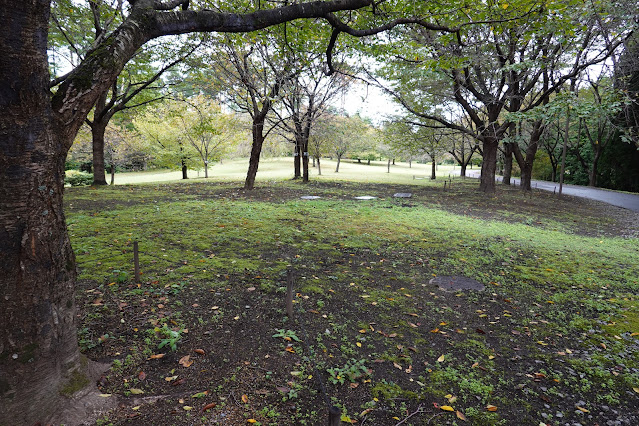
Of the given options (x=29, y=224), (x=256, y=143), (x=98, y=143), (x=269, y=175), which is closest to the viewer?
(x=29, y=224)

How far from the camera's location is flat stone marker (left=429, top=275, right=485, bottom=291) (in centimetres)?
524

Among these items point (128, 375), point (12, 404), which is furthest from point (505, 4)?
point (12, 404)

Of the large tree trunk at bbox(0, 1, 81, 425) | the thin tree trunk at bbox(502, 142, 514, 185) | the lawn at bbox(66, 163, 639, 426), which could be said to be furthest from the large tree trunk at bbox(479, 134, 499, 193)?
the large tree trunk at bbox(0, 1, 81, 425)

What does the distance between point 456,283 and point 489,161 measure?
13606mm

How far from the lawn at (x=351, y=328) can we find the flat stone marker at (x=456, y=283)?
149 mm

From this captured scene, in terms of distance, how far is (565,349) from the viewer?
12.2ft

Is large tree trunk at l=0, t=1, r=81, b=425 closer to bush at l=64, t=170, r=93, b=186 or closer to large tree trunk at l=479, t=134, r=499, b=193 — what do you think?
large tree trunk at l=479, t=134, r=499, b=193

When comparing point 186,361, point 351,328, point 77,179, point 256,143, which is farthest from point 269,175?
point 186,361

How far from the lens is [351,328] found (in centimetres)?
389

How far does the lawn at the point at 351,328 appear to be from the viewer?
2779 millimetres

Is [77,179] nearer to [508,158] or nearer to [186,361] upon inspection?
[186,361]

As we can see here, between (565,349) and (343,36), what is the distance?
7546 mm

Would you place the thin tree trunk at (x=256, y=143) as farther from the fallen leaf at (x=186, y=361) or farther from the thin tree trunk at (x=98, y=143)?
the fallen leaf at (x=186, y=361)

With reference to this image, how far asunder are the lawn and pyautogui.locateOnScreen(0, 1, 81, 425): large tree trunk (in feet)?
1.84
